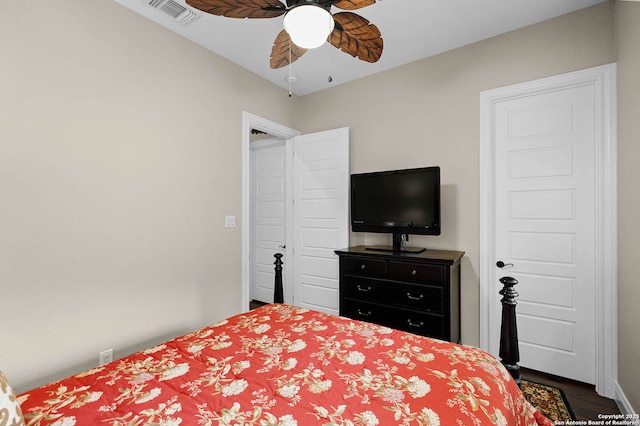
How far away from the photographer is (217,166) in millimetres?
2861

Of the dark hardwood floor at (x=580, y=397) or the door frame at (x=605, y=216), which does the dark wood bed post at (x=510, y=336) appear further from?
the door frame at (x=605, y=216)

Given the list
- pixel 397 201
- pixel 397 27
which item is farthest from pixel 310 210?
pixel 397 27

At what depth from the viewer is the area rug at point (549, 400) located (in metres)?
1.97

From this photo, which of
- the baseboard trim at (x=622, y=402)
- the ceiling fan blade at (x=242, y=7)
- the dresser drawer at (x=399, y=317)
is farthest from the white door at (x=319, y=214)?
the baseboard trim at (x=622, y=402)

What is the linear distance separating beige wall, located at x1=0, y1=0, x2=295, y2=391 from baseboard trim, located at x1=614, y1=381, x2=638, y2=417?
119 inches

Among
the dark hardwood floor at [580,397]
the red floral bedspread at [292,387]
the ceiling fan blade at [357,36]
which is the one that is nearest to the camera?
the red floral bedspread at [292,387]

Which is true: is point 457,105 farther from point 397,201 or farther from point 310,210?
point 310,210

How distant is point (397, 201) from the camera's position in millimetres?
2820

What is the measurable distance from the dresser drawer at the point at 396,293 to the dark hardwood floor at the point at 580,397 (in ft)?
3.26

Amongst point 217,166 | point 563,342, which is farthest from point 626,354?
point 217,166

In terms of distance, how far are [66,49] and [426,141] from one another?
284 cm

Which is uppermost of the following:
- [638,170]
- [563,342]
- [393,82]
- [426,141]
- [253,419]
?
[393,82]

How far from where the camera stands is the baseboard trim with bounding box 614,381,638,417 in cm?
189

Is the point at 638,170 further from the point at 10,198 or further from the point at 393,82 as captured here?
the point at 10,198
